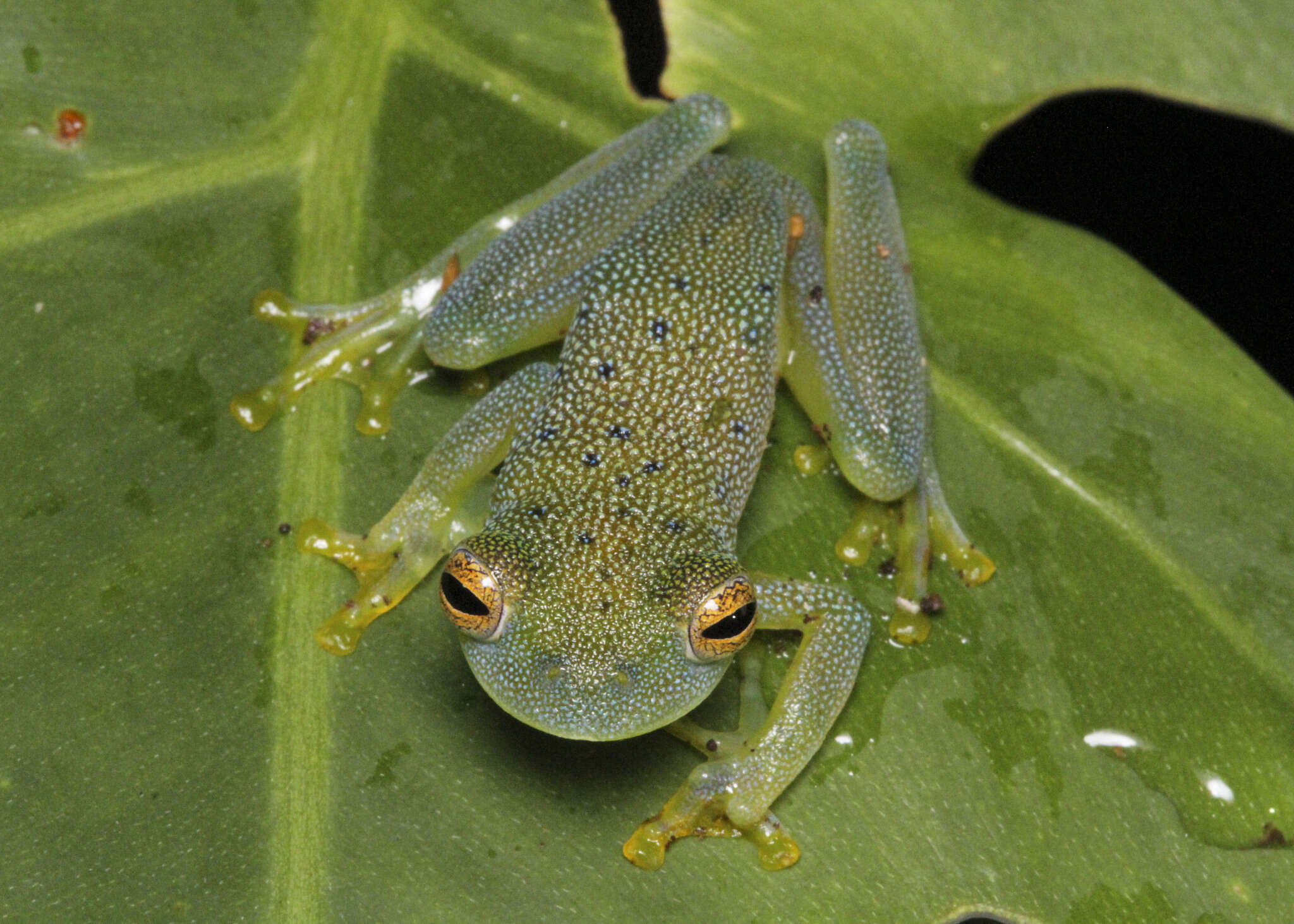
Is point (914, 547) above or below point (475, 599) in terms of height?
below

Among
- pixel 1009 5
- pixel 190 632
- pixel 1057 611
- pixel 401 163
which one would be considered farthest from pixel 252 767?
pixel 1009 5

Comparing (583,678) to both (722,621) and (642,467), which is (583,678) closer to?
(722,621)

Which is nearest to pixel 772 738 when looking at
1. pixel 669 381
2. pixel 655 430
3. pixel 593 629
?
pixel 593 629

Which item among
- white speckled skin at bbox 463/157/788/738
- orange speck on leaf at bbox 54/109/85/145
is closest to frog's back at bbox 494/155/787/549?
white speckled skin at bbox 463/157/788/738

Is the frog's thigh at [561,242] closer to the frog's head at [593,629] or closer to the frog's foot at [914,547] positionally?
the frog's head at [593,629]

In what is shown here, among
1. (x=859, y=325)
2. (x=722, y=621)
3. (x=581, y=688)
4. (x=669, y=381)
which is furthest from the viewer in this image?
(x=859, y=325)

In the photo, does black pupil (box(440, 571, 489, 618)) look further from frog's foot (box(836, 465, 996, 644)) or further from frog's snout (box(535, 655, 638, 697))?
frog's foot (box(836, 465, 996, 644))

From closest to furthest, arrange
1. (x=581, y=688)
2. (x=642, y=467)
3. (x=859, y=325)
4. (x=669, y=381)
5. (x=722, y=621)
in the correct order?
(x=581, y=688) < (x=722, y=621) < (x=642, y=467) < (x=669, y=381) < (x=859, y=325)
